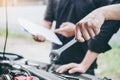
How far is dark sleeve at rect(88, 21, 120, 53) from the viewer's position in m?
1.41

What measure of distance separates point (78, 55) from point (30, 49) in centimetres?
261

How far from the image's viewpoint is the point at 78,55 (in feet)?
5.21

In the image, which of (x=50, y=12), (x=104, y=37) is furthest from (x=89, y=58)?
(x=50, y=12)

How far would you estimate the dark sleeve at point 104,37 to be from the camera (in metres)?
1.41

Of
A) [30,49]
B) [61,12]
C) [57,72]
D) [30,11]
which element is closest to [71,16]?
[61,12]

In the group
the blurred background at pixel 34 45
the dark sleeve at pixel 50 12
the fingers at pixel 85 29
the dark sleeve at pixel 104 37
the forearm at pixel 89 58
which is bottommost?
the fingers at pixel 85 29

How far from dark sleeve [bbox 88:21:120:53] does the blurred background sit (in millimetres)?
851

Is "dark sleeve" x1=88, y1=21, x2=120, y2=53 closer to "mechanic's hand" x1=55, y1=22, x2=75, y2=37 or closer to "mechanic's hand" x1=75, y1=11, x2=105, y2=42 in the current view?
"mechanic's hand" x1=55, y1=22, x2=75, y2=37

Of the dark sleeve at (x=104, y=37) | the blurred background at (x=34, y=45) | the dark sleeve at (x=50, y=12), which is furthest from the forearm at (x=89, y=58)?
the blurred background at (x=34, y=45)

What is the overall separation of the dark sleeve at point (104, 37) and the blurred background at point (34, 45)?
0.85 meters

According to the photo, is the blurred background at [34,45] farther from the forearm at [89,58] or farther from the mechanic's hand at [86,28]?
the mechanic's hand at [86,28]

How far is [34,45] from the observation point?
4.33m

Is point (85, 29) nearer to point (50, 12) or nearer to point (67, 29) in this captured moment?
point (67, 29)

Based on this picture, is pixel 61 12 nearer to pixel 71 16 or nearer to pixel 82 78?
pixel 71 16
